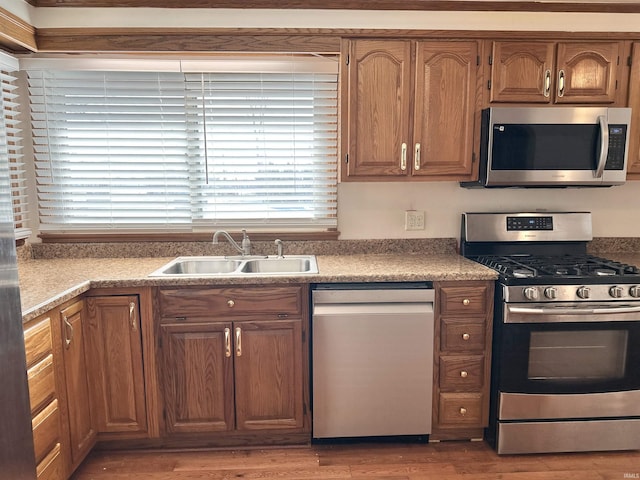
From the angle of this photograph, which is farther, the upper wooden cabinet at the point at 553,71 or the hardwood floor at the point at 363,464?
the upper wooden cabinet at the point at 553,71

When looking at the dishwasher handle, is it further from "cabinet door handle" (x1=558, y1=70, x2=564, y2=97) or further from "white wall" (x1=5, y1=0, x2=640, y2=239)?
"cabinet door handle" (x1=558, y1=70, x2=564, y2=97)

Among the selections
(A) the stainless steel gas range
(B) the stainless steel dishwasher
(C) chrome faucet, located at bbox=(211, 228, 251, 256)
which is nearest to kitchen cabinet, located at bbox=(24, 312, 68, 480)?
(C) chrome faucet, located at bbox=(211, 228, 251, 256)

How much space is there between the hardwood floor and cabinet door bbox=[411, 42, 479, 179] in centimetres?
147

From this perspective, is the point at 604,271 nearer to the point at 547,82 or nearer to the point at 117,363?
the point at 547,82

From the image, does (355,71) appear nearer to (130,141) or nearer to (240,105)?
(240,105)

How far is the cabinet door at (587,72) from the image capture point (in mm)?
2297

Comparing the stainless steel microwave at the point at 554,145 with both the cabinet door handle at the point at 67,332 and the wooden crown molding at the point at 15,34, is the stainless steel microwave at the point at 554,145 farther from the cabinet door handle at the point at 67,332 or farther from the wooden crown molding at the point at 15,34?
the wooden crown molding at the point at 15,34

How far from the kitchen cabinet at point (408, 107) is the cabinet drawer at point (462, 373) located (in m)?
0.98

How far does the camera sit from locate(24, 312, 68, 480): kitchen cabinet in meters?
1.62

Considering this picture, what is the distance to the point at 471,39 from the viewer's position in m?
2.29

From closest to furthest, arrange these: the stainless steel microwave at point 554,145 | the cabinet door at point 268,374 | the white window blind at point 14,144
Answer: the cabinet door at point 268,374, the stainless steel microwave at point 554,145, the white window blind at point 14,144

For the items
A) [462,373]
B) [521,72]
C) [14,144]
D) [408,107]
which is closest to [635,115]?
[521,72]

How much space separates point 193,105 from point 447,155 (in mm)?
1472

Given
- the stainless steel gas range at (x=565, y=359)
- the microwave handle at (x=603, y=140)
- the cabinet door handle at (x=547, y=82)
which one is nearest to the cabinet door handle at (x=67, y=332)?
the stainless steel gas range at (x=565, y=359)
